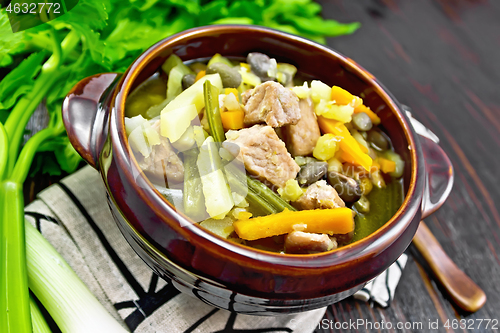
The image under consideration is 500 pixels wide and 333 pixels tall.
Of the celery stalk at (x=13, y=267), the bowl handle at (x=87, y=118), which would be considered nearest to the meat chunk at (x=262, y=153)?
the bowl handle at (x=87, y=118)

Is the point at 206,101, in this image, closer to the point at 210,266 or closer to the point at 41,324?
the point at 210,266

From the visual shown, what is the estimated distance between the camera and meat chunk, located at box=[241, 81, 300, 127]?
1604mm

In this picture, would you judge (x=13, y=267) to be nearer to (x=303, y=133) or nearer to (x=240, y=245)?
(x=240, y=245)

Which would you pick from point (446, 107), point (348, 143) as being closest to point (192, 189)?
point (348, 143)

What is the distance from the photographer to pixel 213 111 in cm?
163

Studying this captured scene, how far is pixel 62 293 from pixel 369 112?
1.66m

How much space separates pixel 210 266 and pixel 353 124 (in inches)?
41.4

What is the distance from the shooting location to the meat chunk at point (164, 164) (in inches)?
60.3

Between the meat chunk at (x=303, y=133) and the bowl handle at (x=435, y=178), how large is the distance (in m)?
→ 0.55

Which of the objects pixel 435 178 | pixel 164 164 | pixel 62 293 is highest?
pixel 435 178

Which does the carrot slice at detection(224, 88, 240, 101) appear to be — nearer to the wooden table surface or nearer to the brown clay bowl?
the brown clay bowl

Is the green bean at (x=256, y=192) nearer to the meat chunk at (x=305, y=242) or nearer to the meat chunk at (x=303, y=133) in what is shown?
the meat chunk at (x=305, y=242)

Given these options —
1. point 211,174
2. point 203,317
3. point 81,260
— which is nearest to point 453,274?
point 203,317

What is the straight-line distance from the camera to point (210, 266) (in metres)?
1.29
